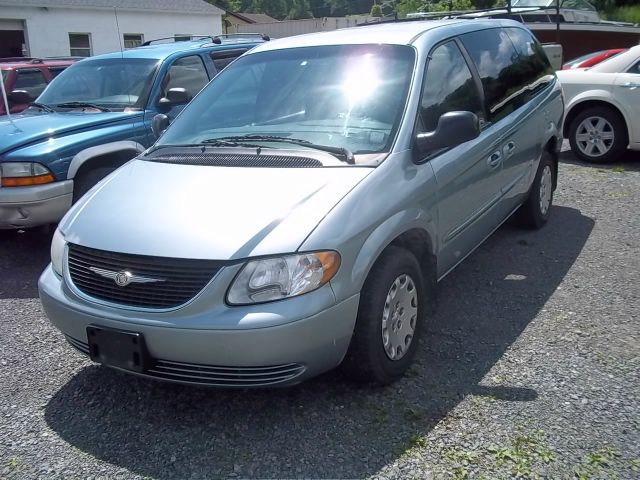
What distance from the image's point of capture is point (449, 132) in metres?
3.84

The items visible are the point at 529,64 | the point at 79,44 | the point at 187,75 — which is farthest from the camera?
the point at 79,44

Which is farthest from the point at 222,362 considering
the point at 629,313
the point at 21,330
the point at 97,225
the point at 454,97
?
the point at 629,313

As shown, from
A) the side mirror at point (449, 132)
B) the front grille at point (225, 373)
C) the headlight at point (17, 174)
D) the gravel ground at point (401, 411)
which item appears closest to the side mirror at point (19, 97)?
the headlight at point (17, 174)

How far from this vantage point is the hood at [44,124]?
19.2 ft

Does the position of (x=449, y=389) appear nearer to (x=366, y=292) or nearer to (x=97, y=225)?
(x=366, y=292)

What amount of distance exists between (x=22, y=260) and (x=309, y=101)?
130 inches

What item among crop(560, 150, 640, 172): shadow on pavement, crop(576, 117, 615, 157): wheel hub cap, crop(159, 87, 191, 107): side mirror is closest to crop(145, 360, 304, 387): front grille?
crop(159, 87, 191, 107): side mirror

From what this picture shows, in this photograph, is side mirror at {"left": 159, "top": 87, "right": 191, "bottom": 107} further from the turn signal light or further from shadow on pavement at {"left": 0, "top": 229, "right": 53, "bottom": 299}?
shadow on pavement at {"left": 0, "top": 229, "right": 53, "bottom": 299}

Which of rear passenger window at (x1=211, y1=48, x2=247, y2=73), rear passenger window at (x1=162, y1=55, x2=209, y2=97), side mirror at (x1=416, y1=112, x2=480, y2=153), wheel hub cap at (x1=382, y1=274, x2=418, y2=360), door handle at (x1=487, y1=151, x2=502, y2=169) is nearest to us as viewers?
wheel hub cap at (x1=382, y1=274, x2=418, y2=360)

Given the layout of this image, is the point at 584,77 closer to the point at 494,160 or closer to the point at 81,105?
the point at 494,160

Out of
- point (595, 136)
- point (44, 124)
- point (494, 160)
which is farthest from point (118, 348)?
point (595, 136)

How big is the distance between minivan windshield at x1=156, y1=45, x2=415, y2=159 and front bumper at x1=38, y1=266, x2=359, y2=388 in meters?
1.13

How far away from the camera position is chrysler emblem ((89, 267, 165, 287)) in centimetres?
316

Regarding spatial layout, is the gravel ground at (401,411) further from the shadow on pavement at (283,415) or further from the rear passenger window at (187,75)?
the rear passenger window at (187,75)
